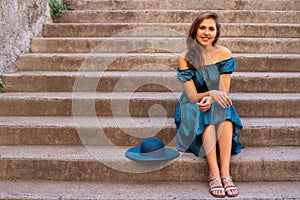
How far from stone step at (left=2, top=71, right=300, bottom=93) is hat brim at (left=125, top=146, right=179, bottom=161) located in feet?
2.70

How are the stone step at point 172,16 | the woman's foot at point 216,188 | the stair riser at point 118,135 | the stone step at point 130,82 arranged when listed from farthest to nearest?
1. the stone step at point 172,16
2. the stone step at point 130,82
3. the stair riser at point 118,135
4. the woman's foot at point 216,188

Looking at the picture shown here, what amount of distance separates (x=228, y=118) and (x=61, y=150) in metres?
1.28

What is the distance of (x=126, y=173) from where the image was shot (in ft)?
8.41

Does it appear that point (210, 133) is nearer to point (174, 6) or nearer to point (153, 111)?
point (153, 111)

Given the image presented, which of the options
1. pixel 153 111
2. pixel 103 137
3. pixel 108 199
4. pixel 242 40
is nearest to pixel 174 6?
pixel 242 40

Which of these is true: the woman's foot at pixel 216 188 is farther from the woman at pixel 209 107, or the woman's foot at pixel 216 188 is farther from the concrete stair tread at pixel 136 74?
the concrete stair tread at pixel 136 74

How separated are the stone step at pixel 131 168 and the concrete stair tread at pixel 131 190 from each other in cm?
5

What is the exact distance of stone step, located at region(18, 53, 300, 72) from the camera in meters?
3.58

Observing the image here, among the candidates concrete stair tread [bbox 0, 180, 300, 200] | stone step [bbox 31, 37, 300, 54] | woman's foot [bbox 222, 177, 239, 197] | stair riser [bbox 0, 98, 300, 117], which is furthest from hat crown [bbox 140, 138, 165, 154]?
stone step [bbox 31, 37, 300, 54]

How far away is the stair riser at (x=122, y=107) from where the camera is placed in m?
3.07

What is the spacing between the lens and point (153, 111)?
3.10 meters

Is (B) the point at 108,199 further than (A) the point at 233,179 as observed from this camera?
No

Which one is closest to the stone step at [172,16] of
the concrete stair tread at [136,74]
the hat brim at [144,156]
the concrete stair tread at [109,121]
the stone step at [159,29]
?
the stone step at [159,29]

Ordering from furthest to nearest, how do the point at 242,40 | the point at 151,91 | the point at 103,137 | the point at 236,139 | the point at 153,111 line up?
the point at 242,40 → the point at 151,91 → the point at 153,111 → the point at 103,137 → the point at 236,139
